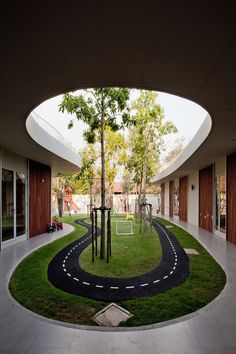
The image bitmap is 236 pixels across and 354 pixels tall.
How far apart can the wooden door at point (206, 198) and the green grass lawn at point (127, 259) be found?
3550 mm

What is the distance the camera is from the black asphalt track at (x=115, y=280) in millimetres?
4367

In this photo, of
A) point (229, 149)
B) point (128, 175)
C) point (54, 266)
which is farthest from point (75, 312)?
point (128, 175)

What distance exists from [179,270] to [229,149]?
4.32 m

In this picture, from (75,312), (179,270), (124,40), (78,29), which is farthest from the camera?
(179,270)

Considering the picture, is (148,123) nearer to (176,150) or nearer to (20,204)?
(20,204)

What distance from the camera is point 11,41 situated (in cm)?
257

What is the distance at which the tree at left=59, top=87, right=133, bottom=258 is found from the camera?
6.70 metres

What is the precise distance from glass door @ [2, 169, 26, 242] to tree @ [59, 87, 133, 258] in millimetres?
2936

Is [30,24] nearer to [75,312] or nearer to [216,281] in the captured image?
[75,312]

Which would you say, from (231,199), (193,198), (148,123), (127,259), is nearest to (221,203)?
(231,199)

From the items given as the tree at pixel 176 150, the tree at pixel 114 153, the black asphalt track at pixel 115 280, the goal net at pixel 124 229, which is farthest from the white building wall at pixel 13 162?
the tree at pixel 176 150

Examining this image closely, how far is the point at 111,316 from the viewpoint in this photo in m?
3.55

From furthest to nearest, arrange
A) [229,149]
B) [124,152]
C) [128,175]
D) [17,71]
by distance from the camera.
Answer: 1. [128,175]
2. [124,152]
3. [229,149]
4. [17,71]

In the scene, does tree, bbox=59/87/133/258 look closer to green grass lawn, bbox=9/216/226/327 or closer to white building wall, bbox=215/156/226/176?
green grass lawn, bbox=9/216/226/327
